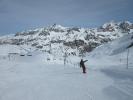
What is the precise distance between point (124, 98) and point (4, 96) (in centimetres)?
750

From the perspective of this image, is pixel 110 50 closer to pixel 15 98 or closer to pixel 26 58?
pixel 26 58

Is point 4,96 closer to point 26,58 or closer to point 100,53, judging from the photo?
point 26,58

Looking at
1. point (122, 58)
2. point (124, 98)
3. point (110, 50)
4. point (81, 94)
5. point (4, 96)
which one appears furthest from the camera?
point (110, 50)

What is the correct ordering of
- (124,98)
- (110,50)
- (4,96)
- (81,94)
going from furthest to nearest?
(110,50) → (4,96) → (81,94) → (124,98)

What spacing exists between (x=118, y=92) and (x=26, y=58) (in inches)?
3577

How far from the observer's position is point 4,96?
14000mm

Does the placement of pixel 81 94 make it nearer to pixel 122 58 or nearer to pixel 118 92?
pixel 118 92

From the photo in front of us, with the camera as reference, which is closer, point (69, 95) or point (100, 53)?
point (69, 95)

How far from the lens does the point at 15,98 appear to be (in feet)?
43.7

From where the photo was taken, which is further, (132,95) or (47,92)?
(47,92)

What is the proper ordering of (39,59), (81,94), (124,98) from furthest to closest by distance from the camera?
(39,59)
(81,94)
(124,98)

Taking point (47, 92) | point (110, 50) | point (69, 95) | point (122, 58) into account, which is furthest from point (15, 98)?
point (110, 50)

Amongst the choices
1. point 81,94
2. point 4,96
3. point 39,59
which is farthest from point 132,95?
point 39,59

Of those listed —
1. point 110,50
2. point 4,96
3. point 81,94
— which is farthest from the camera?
point 110,50
